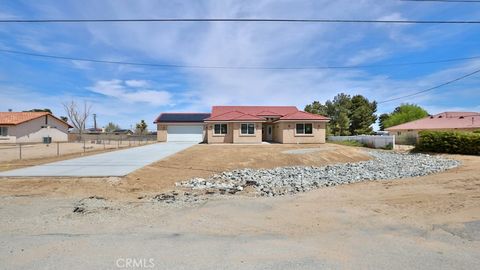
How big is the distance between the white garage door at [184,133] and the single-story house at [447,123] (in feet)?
86.9

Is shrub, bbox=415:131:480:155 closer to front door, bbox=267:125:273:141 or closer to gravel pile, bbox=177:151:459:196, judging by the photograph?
gravel pile, bbox=177:151:459:196

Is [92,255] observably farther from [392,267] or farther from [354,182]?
[354,182]

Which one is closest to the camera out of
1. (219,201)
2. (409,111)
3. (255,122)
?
(219,201)

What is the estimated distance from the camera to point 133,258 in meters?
4.38

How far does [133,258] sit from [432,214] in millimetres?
6781

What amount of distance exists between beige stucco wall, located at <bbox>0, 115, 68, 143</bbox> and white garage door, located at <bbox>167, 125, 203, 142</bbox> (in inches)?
834

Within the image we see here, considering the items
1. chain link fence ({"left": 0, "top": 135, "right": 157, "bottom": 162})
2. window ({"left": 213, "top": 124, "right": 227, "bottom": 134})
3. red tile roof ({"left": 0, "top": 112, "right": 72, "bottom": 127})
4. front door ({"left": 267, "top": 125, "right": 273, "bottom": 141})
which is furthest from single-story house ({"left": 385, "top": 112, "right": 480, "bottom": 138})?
red tile roof ({"left": 0, "top": 112, "right": 72, "bottom": 127})

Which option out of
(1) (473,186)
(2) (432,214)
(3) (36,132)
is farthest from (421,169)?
(3) (36,132)

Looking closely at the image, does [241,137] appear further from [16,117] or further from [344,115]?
[16,117]

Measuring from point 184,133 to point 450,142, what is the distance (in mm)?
29148

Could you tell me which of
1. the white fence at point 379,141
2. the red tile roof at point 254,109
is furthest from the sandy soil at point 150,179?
the red tile roof at point 254,109

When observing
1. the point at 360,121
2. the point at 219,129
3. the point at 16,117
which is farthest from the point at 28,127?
the point at 360,121

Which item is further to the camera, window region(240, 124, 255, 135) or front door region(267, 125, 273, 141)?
front door region(267, 125, 273, 141)

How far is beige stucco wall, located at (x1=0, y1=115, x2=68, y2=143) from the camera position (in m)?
42.7
